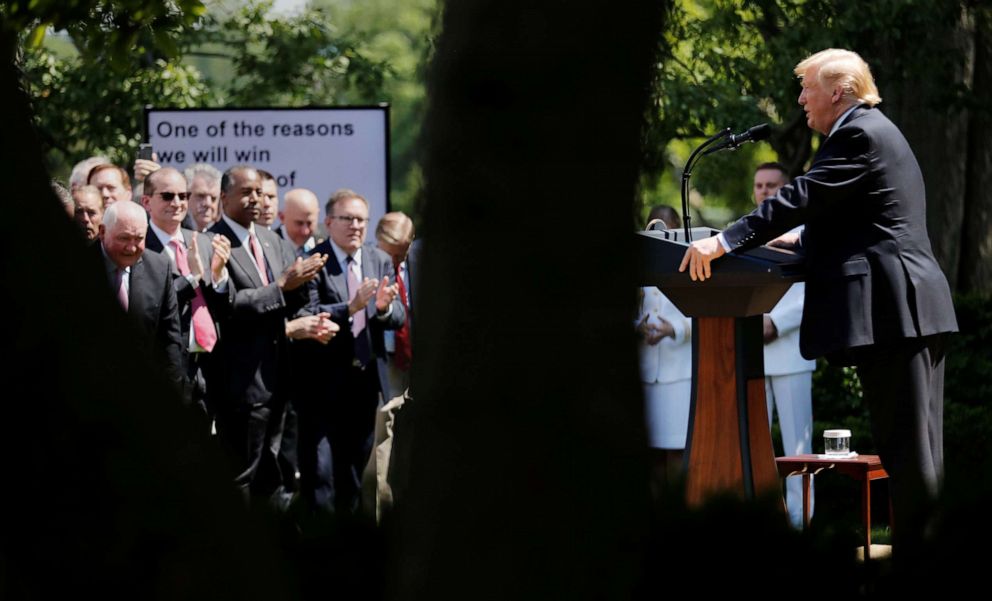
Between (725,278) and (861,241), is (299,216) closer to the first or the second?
(725,278)

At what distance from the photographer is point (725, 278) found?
584 centimetres

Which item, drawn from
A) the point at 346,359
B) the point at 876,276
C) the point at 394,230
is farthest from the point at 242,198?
the point at 876,276

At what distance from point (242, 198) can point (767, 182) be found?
310 centimetres

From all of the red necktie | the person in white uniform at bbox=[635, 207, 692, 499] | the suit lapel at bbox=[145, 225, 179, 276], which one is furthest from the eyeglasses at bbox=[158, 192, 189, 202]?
the person in white uniform at bbox=[635, 207, 692, 499]

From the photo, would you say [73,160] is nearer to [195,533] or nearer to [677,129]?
[677,129]

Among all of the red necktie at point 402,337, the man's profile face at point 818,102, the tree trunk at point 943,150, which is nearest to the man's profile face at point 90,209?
the red necktie at point 402,337

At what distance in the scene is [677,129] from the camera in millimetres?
14094

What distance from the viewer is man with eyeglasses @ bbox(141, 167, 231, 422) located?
27.1 ft

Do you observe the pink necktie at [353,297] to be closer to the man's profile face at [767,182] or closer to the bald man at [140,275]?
the bald man at [140,275]

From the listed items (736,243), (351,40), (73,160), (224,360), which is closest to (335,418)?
(224,360)

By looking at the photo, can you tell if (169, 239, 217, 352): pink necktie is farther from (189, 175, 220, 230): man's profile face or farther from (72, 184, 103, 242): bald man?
(189, 175, 220, 230): man's profile face

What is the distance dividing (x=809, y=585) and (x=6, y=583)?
1574mm

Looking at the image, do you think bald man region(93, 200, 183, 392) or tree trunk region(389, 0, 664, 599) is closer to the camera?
tree trunk region(389, 0, 664, 599)

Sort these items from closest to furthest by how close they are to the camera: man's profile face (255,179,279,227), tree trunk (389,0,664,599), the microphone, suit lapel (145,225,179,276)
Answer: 1. tree trunk (389,0,664,599)
2. the microphone
3. suit lapel (145,225,179,276)
4. man's profile face (255,179,279,227)
